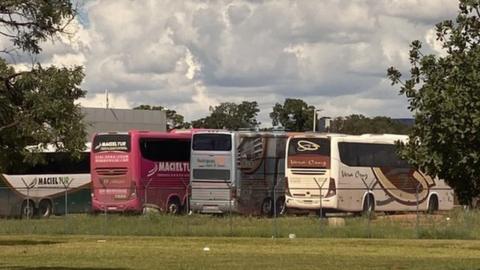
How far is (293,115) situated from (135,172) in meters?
90.1

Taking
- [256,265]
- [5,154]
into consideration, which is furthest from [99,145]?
[256,265]

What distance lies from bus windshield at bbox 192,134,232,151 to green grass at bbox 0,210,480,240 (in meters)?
7.12

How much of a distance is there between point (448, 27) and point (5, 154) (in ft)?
63.5

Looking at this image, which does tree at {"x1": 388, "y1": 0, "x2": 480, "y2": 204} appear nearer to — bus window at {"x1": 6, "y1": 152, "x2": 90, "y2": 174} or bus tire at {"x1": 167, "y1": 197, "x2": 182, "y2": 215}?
bus tire at {"x1": 167, "y1": 197, "x2": 182, "y2": 215}

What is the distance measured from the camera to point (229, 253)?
27.5 meters

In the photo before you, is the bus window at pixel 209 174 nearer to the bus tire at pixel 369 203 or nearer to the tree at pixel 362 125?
the bus tire at pixel 369 203

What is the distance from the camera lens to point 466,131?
1509 cm

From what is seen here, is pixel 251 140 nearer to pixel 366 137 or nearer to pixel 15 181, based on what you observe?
pixel 366 137

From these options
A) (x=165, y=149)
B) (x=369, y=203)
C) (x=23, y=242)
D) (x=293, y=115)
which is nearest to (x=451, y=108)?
(x=23, y=242)

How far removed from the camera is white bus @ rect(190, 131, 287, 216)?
46.4 meters

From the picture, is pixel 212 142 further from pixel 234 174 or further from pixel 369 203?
pixel 369 203

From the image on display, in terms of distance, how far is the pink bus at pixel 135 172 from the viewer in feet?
152

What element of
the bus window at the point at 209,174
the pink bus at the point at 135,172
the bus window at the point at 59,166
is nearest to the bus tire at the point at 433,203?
the bus window at the point at 209,174

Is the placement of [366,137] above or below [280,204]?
above
